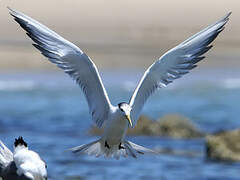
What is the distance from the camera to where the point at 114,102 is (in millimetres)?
19562

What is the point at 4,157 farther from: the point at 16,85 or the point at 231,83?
the point at 231,83

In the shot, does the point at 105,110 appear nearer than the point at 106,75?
Yes

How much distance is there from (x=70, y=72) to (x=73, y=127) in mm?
8187

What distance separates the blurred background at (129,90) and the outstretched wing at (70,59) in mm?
4202

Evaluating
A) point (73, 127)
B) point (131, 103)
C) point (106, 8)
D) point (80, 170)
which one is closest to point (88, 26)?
point (106, 8)

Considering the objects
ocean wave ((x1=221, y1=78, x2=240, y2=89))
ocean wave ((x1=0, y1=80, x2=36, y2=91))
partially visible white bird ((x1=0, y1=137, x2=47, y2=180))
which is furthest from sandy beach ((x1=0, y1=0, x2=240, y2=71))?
partially visible white bird ((x1=0, y1=137, x2=47, y2=180))

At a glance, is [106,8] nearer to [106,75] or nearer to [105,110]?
[106,75]

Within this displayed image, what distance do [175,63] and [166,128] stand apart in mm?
6216

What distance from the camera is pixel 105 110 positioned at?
879 cm

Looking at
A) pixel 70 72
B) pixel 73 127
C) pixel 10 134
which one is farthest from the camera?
pixel 73 127

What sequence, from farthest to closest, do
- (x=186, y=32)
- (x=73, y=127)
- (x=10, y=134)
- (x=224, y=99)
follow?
(x=186, y=32), (x=224, y=99), (x=73, y=127), (x=10, y=134)

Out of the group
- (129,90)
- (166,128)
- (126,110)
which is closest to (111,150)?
(126,110)

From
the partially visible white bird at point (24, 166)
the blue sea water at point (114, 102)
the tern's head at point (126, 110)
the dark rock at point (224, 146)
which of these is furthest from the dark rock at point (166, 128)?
the partially visible white bird at point (24, 166)

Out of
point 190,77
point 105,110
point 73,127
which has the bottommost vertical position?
point 190,77
